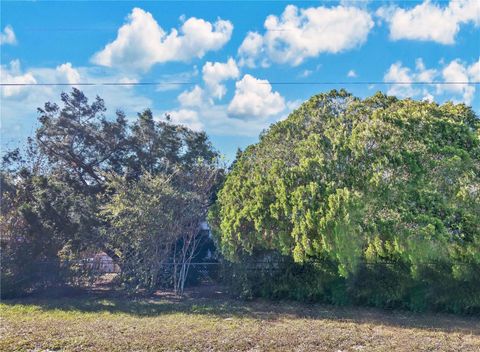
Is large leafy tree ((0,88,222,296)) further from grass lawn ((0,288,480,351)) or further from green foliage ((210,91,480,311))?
green foliage ((210,91,480,311))

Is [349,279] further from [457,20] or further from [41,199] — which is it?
[41,199]

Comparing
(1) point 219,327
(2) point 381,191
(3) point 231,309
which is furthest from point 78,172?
(2) point 381,191

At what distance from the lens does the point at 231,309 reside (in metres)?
6.84

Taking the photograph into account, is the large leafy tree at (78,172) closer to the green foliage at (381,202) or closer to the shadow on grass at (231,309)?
the shadow on grass at (231,309)

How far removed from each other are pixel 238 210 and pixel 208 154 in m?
3.23

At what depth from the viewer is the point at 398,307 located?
684 centimetres

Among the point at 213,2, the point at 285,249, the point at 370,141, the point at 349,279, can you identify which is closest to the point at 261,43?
the point at 213,2

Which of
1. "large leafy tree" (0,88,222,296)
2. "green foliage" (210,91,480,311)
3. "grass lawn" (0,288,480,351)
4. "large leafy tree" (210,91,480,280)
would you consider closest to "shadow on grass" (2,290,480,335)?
"grass lawn" (0,288,480,351)

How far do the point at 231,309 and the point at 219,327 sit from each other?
1.28 m

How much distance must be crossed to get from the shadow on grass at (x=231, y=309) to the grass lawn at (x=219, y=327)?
0.06ft

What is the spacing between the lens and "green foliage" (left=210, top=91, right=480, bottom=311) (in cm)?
588

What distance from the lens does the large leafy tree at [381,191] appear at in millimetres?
5867

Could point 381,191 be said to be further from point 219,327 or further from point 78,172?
point 78,172

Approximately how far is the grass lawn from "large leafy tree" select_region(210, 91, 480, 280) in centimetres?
91
